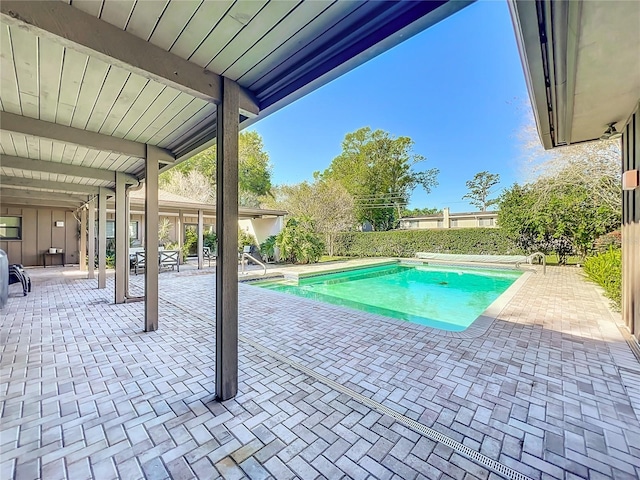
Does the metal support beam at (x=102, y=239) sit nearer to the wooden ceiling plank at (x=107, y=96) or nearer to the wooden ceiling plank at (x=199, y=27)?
the wooden ceiling plank at (x=107, y=96)

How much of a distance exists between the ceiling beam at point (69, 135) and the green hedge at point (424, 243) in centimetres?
1307

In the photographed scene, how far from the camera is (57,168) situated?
482 centimetres

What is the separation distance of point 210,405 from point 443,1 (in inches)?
118

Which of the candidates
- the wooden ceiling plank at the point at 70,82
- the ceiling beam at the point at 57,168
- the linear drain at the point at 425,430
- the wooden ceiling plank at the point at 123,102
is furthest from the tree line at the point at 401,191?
the linear drain at the point at 425,430

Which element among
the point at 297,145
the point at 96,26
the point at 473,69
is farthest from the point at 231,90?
the point at 297,145

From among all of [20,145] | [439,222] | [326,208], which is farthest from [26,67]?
[439,222]

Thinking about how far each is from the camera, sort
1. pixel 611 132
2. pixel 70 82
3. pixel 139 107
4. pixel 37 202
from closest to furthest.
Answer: pixel 70 82, pixel 139 107, pixel 611 132, pixel 37 202

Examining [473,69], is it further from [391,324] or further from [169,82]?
[169,82]

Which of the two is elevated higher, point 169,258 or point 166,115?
point 166,115

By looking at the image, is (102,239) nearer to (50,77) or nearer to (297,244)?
(50,77)

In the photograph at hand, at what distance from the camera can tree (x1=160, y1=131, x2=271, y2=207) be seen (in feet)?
73.3

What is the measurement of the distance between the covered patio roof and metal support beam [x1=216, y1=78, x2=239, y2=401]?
0.51 feet

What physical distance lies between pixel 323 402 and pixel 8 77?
11.8 feet

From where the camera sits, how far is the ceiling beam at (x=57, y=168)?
441 centimetres
